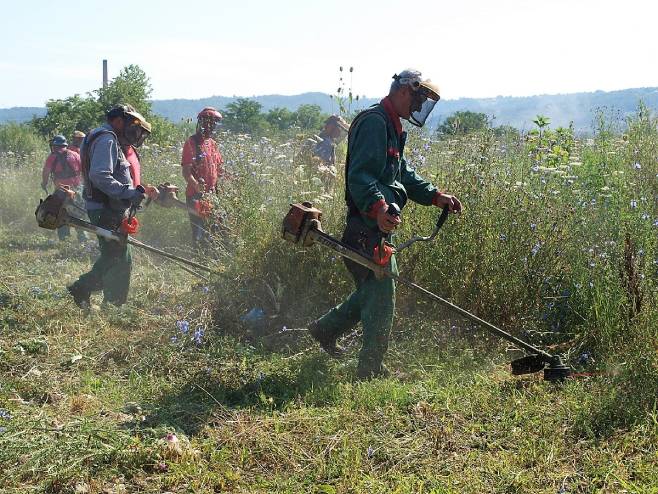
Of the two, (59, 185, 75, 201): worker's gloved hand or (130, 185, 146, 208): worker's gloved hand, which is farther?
(59, 185, 75, 201): worker's gloved hand

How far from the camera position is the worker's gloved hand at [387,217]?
3.98 m

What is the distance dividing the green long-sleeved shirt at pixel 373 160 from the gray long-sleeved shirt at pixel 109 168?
239cm

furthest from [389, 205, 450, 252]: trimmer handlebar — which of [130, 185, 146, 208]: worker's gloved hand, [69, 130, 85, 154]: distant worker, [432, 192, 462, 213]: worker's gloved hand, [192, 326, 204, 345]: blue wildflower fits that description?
[69, 130, 85, 154]: distant worker

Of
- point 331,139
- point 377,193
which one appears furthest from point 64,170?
point 377,193

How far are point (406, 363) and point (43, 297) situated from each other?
10.9 feet

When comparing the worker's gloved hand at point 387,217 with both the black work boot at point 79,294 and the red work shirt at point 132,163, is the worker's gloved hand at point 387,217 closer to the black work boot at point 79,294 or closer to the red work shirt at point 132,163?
the red work shirt at point 132,163

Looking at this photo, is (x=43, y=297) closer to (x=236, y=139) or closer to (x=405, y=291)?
(x=405, y=291)

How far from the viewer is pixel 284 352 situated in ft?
16.6

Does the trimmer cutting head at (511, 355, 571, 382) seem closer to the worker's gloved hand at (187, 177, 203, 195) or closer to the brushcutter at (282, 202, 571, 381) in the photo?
the brushcutter at (282, 202, 571, 381)

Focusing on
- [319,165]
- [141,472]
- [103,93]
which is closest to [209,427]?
[141,472]

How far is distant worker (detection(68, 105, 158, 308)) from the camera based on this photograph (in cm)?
579

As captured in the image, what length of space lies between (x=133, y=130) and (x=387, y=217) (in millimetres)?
2922

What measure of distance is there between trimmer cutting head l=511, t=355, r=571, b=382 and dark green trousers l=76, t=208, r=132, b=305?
352 centimetres

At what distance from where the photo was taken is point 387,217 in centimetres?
397
